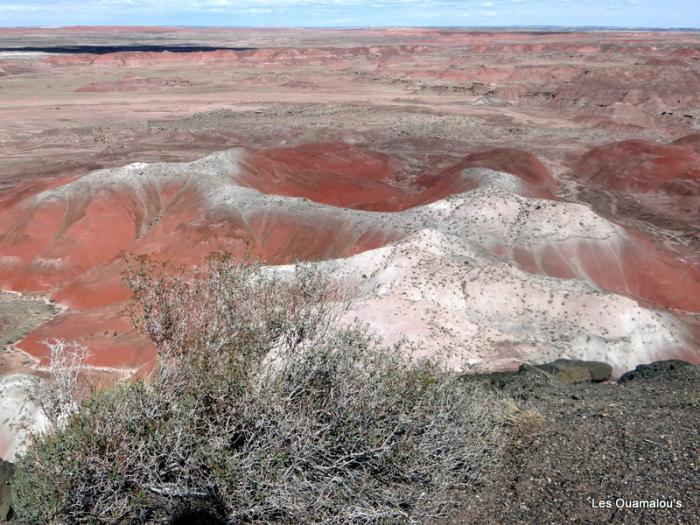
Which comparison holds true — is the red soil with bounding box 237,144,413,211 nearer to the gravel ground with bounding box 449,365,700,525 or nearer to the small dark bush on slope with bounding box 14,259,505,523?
the gravel ground with bounding box 449,365,700,525

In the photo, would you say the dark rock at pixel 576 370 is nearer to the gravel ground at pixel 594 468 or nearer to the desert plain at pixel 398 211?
the desert plain at pixel 398 211

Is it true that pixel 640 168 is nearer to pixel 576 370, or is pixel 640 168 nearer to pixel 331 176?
pixel 331 176

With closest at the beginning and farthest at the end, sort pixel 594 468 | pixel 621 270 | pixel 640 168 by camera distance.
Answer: pixel 594 468
pixel 621 270
pixel 640 168

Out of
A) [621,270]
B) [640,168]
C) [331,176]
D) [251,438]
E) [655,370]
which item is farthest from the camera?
[640,168]

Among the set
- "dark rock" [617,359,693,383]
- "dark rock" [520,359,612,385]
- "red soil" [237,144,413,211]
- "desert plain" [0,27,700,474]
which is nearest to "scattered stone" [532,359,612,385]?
"dark rock" [520,359,612,385]

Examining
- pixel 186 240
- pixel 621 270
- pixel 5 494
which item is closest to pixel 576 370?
pixel 621 270

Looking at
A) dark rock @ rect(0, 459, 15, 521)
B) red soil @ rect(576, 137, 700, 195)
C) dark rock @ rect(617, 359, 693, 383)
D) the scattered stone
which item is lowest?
red soil @ rect(576, 137, 700, 195)
